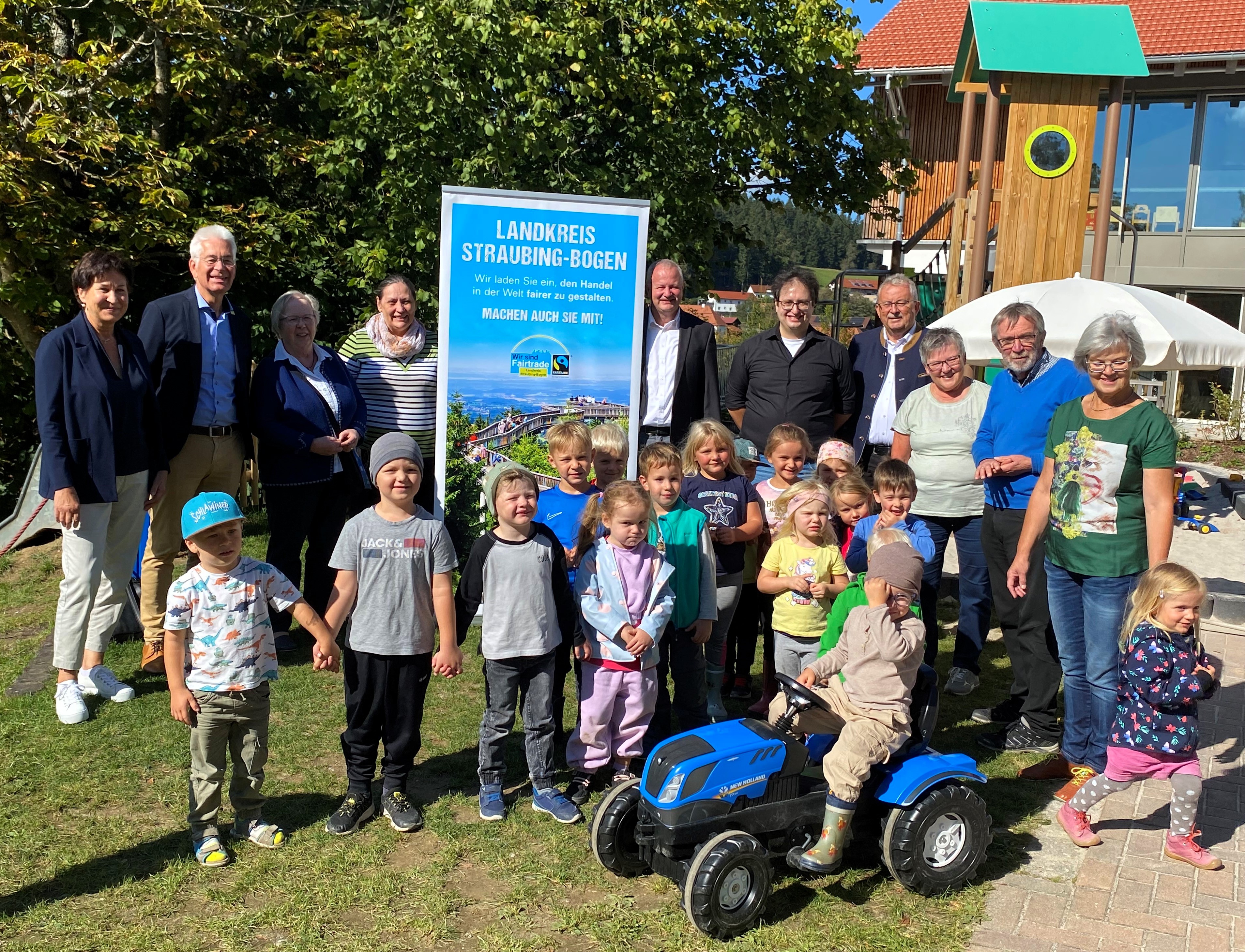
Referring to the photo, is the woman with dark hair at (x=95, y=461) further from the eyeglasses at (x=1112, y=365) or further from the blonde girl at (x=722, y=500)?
the eyeglasses at (x=1112, y=365)

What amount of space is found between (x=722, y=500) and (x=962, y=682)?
6.02 ft

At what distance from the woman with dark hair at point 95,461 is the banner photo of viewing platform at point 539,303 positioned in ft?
5.34

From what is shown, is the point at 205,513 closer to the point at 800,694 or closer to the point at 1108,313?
the point at 800,694

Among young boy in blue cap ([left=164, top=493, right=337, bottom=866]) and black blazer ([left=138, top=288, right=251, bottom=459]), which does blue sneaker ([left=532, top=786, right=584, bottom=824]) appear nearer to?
young boy in blue cap ([left=164, top=493, right=337, bottom=866])

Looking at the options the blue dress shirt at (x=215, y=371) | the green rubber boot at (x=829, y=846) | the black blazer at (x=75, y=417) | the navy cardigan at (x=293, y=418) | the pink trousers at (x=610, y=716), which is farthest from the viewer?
the navy cardigan at (x=293, y=418)

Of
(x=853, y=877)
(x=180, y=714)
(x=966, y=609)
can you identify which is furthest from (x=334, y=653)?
(x=966, y=609)

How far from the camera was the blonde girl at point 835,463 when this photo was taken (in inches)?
200

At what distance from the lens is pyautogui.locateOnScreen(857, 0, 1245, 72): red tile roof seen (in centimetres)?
1672

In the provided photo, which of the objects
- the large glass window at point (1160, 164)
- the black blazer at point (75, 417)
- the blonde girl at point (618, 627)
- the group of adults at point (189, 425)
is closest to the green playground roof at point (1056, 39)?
the group of adults at point (189, 425)

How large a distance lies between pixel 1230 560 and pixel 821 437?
5984 millimetres

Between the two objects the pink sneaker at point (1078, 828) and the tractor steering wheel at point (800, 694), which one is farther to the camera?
the pink sneaker at point (1078, 828)

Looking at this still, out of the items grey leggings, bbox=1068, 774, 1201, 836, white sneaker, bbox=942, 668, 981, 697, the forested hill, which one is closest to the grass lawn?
grey leggings, bbox=1068, 774, 1201, 836

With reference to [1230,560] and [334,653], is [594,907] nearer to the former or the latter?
[334,653]

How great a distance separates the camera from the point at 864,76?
42.4 ft
